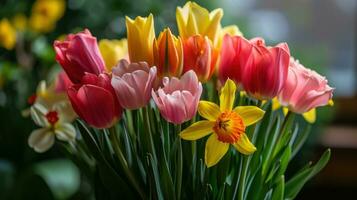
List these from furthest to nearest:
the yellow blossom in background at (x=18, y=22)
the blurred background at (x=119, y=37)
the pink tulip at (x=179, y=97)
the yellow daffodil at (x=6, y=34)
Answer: the yellow blossom in background at (x=18, y=22), the yellow daffodil at (x=6, y=34), the blurred background at (x=119, y=37), the pink tulip at (x=179, y=97)

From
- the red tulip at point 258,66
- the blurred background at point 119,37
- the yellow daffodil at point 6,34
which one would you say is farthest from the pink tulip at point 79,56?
the yellow daffodil at point 6,34

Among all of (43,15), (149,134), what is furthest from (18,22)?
(149,134)

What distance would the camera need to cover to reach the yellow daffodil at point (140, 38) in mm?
444

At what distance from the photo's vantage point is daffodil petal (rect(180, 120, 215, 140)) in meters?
0.41

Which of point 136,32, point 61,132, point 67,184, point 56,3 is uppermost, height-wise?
point 136,32

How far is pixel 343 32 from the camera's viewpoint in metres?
1.65

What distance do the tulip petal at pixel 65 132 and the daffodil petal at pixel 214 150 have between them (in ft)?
0.50

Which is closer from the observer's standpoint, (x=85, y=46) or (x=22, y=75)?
(x=85, y=46)

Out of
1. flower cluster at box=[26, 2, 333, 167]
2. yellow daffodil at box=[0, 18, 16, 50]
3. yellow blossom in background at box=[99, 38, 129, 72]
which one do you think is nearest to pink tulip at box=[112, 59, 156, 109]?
flower cluster at box=[26, 2, 333, 167]

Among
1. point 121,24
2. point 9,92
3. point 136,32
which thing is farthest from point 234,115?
point 121,24

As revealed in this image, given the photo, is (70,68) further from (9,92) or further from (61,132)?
(9,92)

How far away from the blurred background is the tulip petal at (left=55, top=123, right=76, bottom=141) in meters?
0.15

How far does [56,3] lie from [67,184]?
1.33 ft

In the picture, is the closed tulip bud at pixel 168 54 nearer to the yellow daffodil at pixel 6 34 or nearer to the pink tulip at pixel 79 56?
the pink tulip at pixel 79 56
